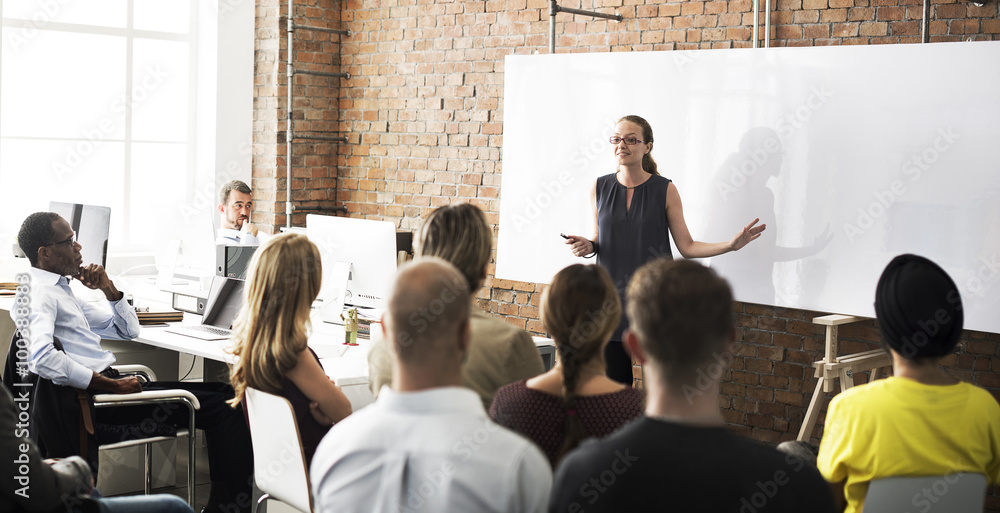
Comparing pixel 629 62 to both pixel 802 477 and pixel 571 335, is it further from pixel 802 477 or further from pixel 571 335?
pixel 802 477

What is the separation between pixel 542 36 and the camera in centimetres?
547

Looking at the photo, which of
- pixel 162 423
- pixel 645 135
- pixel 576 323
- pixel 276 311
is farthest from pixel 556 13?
pixel 576 323

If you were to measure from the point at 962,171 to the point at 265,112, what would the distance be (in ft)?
14.7

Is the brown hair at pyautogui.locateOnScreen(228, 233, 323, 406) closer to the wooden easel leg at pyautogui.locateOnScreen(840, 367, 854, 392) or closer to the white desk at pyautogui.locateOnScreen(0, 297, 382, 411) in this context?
the white desk at pyautogui.locateOnScreen(0, 297, 382, 411)

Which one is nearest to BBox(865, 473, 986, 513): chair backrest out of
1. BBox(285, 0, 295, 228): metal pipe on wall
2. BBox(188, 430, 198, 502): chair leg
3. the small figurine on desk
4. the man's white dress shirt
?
BBox(188, 430, 198, 502): chair leg

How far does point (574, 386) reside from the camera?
1907 mm

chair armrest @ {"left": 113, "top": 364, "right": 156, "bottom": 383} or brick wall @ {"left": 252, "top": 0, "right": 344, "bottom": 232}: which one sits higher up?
brick wall @ {"left": 252, "top": 0, "right": 344, "bottom": 232}

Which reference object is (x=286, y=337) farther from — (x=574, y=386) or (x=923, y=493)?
(x=923, y=493)

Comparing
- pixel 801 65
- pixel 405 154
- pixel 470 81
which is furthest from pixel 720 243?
pixel 405 154

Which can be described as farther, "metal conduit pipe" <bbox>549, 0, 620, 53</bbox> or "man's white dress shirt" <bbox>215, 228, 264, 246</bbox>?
"man's white dress shirt" <bbox>215, 228, 264, 246</bbox>

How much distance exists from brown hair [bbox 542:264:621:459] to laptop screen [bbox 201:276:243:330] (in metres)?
2.42

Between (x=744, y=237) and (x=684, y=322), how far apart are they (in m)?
2.82

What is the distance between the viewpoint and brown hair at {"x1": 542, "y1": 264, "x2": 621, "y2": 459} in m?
1.87

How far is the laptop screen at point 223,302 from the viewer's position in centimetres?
403
